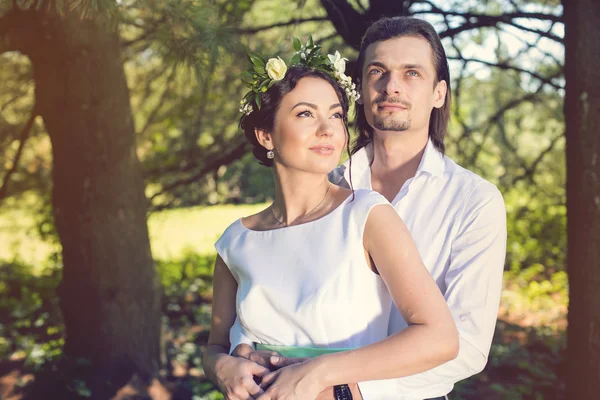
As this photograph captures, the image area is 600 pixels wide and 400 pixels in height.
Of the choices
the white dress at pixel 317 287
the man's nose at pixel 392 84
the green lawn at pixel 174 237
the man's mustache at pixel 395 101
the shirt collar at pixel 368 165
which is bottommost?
the green lawn at pixel 174 237

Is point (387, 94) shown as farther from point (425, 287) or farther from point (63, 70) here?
point (63, 70)

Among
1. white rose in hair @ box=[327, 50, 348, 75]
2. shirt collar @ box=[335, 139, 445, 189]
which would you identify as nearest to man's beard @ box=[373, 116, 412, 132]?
shirt collar @ box=[335, 139, 445, 189]

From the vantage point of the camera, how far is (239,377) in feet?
5.69

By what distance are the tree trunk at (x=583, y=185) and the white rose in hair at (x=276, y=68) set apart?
7.03 ft

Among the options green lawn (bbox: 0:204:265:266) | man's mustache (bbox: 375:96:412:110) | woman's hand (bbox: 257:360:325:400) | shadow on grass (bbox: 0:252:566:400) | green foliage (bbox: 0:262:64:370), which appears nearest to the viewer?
woman's hand (bbox: 257:360:325:400)

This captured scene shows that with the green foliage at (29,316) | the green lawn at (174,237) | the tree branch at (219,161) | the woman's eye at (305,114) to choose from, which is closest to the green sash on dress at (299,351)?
the woman's eye at (305,114)

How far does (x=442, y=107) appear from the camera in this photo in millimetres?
2488

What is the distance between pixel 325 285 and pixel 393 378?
315 millimetres

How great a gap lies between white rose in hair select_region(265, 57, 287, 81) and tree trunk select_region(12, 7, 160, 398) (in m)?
2.63

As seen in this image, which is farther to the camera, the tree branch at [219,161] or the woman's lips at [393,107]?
the tree branch at [219,161]

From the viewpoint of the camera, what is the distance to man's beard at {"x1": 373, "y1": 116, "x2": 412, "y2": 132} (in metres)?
2.28

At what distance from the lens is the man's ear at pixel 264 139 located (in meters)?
2.00

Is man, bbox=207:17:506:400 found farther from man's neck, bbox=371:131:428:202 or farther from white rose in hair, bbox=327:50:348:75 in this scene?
white rose in hair, bbox=327:50:348:75

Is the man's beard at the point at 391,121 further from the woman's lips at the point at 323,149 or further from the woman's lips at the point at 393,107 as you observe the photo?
the woman's lips at the point at 323,149
